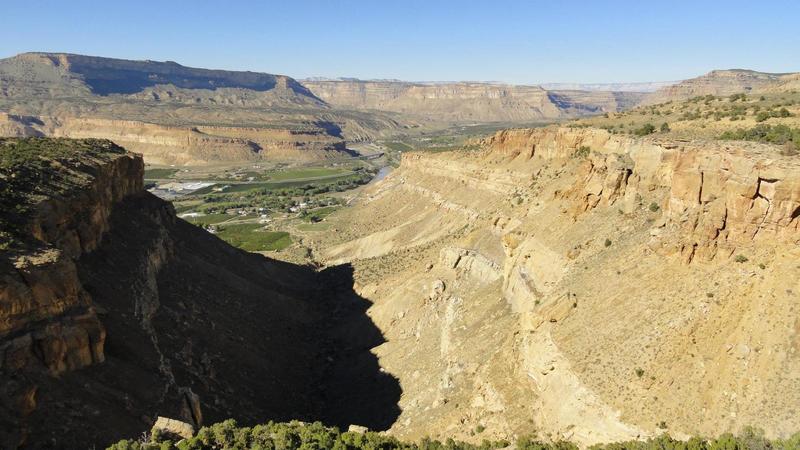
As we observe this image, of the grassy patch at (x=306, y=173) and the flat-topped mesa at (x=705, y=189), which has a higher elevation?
the flat-topped mesa at (x=705, y=189)

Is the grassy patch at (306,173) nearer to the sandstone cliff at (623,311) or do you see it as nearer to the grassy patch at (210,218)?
the grassy patch at (210,218)

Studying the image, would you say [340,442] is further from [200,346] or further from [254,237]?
[254,237]

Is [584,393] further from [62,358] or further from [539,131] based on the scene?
[539,131]

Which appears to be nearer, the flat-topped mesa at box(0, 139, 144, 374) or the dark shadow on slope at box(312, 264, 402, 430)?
the flat-topped mesa at box(0, 139, 144, 374)

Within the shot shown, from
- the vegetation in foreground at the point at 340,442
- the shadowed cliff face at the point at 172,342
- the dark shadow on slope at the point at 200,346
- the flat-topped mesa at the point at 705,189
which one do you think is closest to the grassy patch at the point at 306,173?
the shadowed cliff face at the point at 172,342

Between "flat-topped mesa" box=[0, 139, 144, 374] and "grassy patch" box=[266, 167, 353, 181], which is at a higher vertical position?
"flat-topped mesa" box=[0, 139, 144, 374]

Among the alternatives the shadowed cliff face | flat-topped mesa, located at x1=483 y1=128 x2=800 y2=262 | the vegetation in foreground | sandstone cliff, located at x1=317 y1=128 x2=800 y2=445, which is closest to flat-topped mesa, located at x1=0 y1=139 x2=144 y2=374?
the shadowed cliff face

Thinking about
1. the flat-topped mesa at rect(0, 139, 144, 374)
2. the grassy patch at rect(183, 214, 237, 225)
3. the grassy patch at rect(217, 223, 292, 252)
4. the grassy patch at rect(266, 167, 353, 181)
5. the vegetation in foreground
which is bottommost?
the grassy patch at rect(183, 214, 237, 225)

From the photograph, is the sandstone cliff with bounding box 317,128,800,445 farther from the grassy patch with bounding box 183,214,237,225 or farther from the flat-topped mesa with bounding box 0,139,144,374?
the grassy patch with bounding box 183,214,237,225
